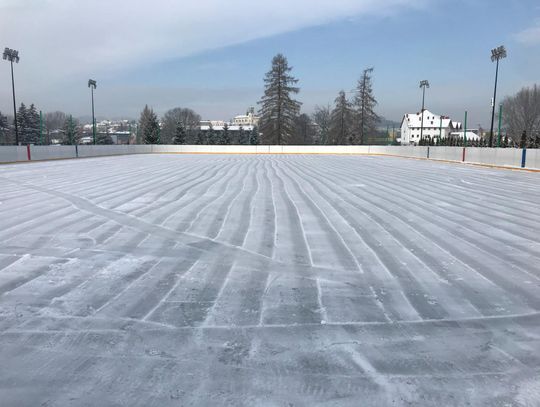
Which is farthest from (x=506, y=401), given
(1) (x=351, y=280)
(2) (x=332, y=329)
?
(1) (x=351, y=280)

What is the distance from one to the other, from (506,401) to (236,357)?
1699 mm

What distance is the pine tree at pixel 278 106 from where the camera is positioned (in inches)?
2901

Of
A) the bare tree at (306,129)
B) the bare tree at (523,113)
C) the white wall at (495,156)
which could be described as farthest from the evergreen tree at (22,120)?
the bare tree at (523,113)

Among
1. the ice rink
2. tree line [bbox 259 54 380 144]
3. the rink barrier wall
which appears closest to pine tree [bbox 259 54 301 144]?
tree line [bbox 259 54 380 144]

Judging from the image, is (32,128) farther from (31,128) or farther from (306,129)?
(306,129)

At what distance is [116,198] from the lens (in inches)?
441

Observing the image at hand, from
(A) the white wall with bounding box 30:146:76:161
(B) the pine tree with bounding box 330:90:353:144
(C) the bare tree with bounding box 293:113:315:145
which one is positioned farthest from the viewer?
(C) the bare tree with bounding box 293:113:315:145

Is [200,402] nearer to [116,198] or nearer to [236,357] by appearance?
[236,357]

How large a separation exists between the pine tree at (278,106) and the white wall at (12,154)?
157 feet

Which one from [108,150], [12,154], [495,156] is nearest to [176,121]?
[108,150]

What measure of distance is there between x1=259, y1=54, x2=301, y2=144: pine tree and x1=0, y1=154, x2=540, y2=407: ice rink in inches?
2615

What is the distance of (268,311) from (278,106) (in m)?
72.2

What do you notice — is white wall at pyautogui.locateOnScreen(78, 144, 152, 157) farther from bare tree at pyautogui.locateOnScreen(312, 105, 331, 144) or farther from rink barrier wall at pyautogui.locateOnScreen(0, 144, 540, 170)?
bare tree at pyautogui.locateOnScreen(312, 105, 331, 144)

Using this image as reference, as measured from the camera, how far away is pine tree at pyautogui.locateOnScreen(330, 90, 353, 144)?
77875 millimetres
